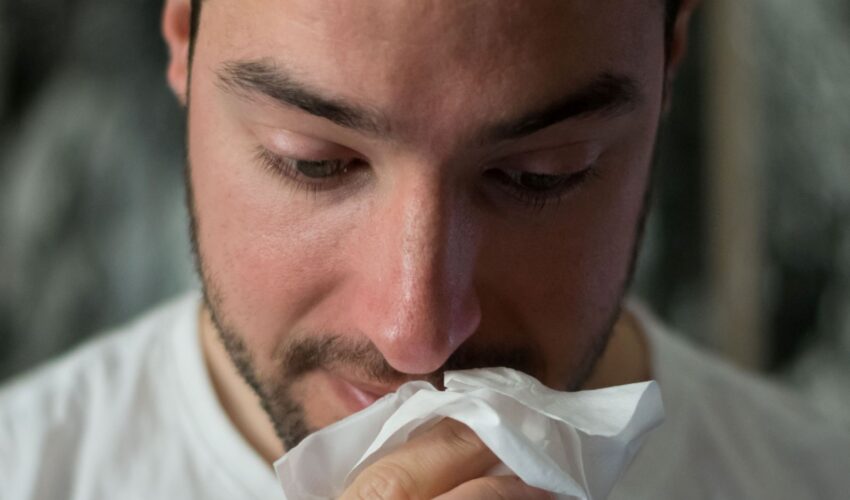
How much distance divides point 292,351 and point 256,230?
0.11 metres

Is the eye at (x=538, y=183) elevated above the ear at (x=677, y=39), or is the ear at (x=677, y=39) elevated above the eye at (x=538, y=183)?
the ear at (x=677, y=39)

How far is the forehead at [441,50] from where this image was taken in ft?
2.21

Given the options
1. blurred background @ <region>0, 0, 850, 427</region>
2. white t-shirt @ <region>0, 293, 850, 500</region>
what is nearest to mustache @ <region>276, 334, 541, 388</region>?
white t-shirt @ <region>0, 293, 850, 500</region>

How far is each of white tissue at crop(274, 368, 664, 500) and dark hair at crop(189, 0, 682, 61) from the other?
1.00 ft

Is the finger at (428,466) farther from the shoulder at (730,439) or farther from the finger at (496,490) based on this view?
the shoulder at (730,439)

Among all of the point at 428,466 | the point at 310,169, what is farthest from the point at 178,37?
the point at 428,466

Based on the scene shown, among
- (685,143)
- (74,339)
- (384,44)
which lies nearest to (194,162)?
(384,44)

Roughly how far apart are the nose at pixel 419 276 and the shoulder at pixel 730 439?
42cm

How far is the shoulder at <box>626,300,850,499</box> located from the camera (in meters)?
1.06

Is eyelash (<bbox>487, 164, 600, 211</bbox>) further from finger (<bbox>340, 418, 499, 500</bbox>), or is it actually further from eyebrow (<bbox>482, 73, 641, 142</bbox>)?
finger (<bbox>340, 418, 499, 500</bbox>)

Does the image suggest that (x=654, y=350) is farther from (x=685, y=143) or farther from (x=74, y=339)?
(x=74, y=339)

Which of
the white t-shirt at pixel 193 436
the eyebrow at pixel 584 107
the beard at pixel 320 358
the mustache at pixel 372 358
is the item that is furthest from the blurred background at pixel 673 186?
the eyebrow at pixel 584 107

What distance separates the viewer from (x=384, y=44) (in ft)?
2.22

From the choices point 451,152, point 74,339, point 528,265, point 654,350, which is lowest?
point 74,339
